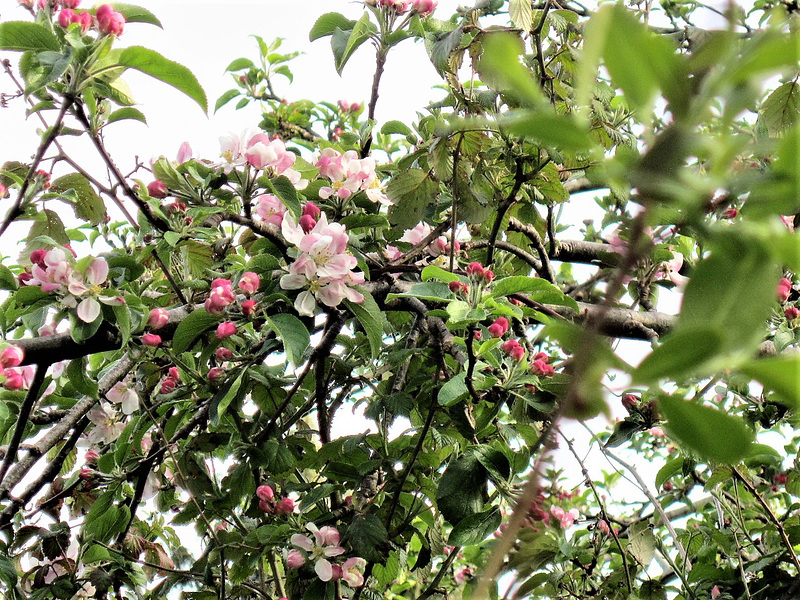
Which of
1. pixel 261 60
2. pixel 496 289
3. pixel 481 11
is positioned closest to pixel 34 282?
pixel 496 289

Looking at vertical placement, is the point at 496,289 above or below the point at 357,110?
below

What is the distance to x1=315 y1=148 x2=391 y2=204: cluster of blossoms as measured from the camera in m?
1.66

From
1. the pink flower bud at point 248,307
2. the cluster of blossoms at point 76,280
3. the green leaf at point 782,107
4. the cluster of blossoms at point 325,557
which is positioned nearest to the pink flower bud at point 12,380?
the cluster of blossoms at point 76,280

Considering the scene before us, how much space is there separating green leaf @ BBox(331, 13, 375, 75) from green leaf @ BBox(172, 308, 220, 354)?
2.42ft

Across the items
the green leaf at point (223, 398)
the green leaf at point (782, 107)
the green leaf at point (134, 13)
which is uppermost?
the green leaf at point (782, 107)

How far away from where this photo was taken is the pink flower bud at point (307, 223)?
1.42 meters

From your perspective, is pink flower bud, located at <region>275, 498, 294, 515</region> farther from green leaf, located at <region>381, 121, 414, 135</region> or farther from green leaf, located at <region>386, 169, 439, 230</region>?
green leaf, located at <region>381, 121, 414, 135</region>

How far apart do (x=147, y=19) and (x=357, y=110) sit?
7.16ft

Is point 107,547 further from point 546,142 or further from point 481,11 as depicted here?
point 546,142

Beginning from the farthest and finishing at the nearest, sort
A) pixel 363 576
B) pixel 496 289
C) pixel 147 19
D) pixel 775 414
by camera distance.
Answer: pixel 775 414 < pixel 363 576 < pixel 147 19 < pixel 496 289

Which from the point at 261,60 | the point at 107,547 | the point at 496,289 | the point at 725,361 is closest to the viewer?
the point at 725,361

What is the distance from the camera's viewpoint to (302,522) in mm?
1632

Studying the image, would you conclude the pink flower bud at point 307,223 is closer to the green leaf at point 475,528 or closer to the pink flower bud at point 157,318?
the pink flower bud at point 157,318

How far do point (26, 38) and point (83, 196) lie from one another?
46 centimetres
